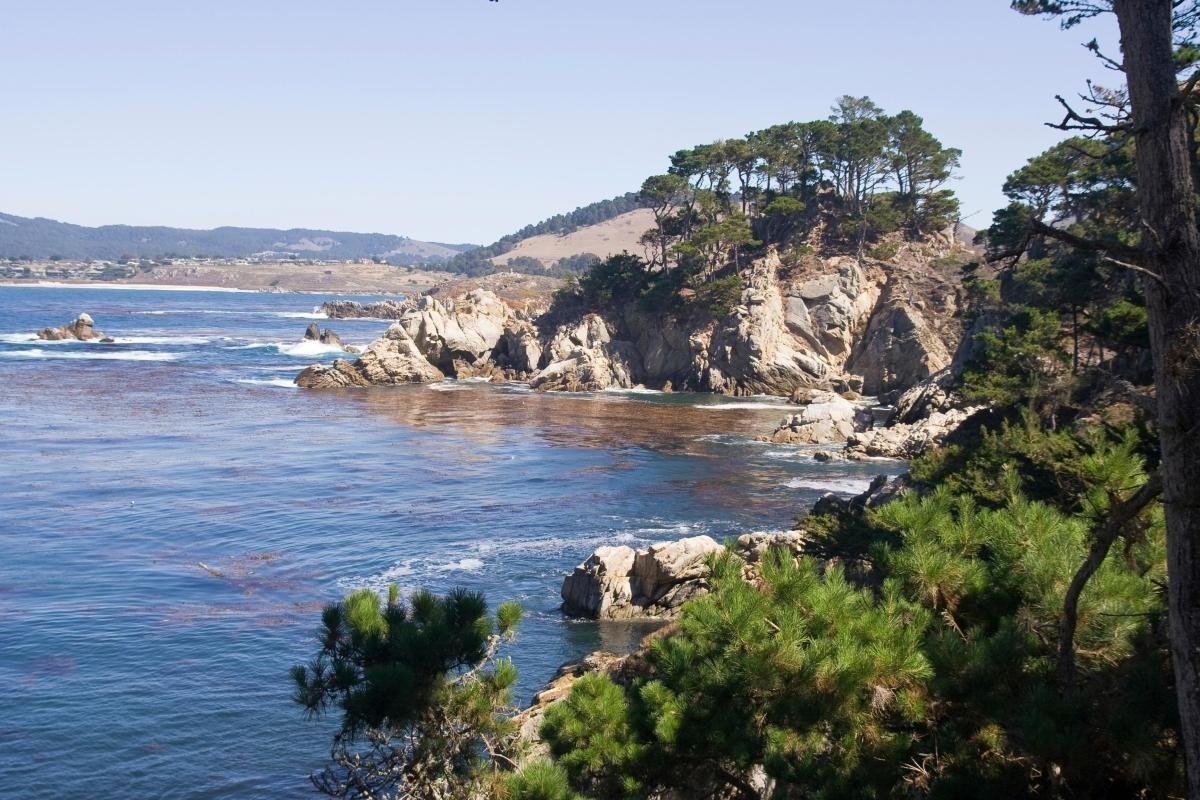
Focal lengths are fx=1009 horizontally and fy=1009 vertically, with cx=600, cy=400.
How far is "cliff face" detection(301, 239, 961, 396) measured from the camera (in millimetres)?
65312

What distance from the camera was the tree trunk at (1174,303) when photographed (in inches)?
227

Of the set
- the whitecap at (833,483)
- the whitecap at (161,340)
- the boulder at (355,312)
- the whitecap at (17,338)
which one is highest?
the boulder at (355,312)

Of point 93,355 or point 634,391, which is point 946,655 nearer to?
point 634,391

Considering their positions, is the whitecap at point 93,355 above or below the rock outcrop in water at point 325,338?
below

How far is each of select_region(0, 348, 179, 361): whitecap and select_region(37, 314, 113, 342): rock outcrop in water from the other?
31.7 feet

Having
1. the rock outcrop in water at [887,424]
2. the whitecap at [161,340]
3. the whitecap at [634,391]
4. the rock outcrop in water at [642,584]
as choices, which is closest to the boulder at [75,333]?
the whitecap at [161,340]

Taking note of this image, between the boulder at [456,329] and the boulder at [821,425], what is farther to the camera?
the boulder at [456,329]

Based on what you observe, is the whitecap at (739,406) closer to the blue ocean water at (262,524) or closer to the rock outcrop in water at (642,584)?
the blue ocean water at (262,524)

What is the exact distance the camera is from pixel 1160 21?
6000mm

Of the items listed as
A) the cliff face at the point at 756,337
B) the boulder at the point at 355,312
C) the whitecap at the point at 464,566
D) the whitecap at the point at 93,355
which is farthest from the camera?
the boulder at the point at 355,312

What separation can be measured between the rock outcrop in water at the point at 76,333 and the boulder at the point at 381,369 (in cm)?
3735

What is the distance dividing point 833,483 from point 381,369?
39231 millimetres

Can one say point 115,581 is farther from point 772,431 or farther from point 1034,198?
point 1034,198

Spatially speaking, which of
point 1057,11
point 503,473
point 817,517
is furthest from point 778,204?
point 1057,11
